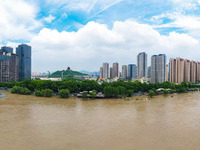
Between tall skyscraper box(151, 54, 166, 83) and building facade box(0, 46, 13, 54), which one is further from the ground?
building facade box(0, 46, 13, 54)

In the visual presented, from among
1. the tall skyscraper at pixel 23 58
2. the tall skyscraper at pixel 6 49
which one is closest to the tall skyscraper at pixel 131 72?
the tall skyscraper at pixel 23 58

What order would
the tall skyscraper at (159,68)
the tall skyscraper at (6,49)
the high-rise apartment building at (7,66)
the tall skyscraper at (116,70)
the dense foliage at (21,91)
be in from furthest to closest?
the tall skyscraper at (116,70) < the tall skyscraper at (6,49) < the tall skyscraper at (159,68) < the high-rise apartment building at (7,66) < the dense foliage at (21,91)

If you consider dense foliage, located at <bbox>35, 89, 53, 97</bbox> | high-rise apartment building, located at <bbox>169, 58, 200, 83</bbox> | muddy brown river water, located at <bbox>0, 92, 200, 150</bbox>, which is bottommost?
muddy brown river water, located at <bbox>0, 92, 200, 150</bbox>

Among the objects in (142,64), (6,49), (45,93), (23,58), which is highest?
(6,49)

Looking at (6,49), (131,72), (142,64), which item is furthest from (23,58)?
(131,72)

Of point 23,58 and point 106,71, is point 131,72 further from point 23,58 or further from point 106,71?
point 23,58

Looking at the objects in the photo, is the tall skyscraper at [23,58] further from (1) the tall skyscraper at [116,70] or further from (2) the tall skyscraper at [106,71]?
(1) the tall skyscraper at [116,70]

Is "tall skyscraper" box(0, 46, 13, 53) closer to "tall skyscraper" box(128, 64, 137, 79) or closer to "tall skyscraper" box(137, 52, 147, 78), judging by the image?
"tall skyscraper" box(137, 52, 147, 78)

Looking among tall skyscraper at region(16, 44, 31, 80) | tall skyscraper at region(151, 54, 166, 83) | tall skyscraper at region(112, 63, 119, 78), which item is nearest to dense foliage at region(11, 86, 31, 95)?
tall skyscraper at region(16, 44, 31, 80)
